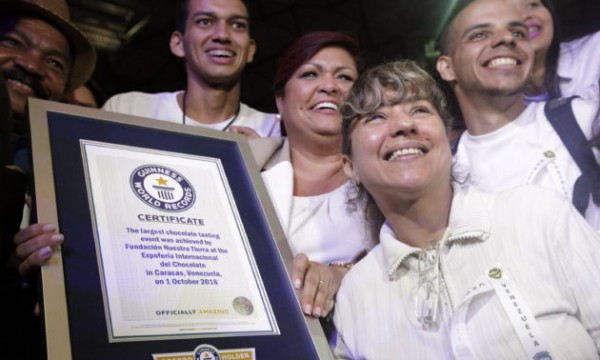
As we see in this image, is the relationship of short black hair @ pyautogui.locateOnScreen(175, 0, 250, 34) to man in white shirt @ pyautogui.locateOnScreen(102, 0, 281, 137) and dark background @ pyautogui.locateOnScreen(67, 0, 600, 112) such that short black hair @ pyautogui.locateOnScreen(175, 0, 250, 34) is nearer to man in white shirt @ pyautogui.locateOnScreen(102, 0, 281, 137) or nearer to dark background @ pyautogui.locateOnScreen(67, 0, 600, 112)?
man in white shirt @ pyautogui.locateOnScreen(102, 0, 281, 137)

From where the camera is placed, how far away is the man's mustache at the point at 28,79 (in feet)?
5.13

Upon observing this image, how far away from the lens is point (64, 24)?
1.67 m

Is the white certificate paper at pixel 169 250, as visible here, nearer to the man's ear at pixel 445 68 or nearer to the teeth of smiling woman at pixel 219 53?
the man's ear at pixel 445 68

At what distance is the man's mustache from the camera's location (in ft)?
5.13

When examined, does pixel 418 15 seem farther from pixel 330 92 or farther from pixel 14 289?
pixel 14 289

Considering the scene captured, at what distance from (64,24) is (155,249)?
44.5 inches

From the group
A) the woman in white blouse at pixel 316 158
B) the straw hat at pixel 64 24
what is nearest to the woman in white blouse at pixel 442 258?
the woman in white blouse at pixel 316 158

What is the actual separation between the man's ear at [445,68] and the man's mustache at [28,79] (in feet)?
4.17

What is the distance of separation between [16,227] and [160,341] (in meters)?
0.39

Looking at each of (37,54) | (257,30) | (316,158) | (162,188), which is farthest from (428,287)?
(257,30)

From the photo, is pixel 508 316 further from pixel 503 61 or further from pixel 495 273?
pixel 503 61

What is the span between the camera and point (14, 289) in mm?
954

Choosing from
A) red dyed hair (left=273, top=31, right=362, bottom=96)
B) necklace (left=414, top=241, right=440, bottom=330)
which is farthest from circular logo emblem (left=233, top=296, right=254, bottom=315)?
red dyed hair (left=273, top=31, right=362, bottom=96)

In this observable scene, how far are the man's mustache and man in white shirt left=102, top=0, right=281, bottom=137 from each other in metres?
0.35
